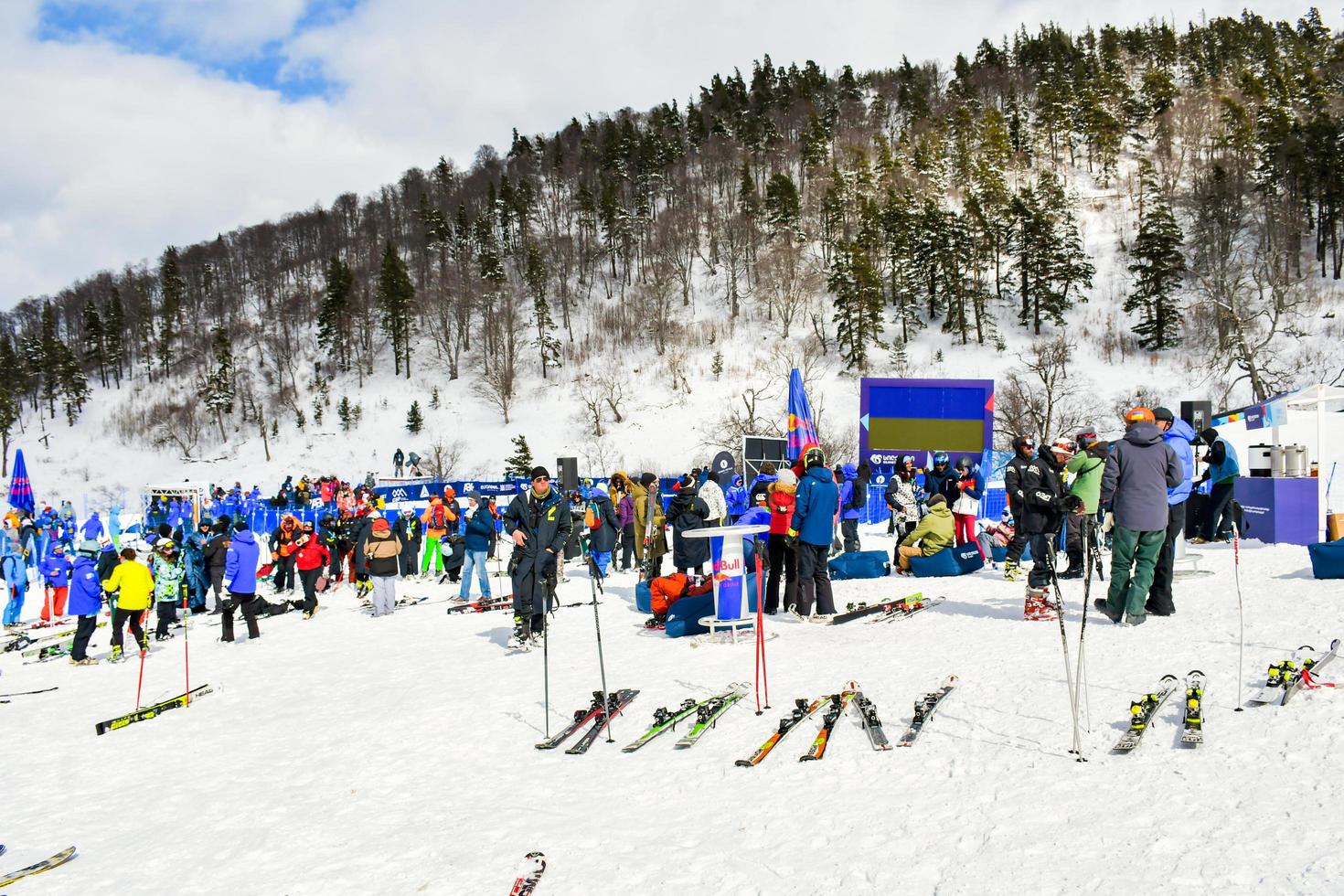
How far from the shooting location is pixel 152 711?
7.64 metres

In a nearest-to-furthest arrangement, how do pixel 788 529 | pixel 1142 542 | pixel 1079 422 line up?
pixel 1142 542
pixel 788 529
pixel 1079 422

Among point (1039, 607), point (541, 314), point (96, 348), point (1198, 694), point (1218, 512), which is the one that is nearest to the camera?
point (1198, 694)

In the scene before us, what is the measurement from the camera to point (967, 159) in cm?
6306

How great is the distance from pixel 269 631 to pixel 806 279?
1901 inches

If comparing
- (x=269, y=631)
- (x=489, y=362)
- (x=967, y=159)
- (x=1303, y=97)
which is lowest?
(x=269, y=631)

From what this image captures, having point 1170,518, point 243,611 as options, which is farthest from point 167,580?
point 1170,518

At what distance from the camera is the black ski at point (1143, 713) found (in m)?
4.21

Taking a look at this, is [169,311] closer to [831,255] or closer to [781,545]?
[831,255]

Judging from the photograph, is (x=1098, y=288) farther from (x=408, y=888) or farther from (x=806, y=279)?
(x=408, y=888)

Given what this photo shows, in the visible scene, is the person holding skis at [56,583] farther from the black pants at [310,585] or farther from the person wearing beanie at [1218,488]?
the person wearing beanie at [1218,488]

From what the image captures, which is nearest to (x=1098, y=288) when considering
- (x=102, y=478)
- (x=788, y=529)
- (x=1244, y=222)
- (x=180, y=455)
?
(x=1244, y=222)

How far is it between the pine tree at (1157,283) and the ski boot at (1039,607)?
4442 centimetres

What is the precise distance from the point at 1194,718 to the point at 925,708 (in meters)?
1.41

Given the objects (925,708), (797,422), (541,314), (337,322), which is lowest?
(925,708)
